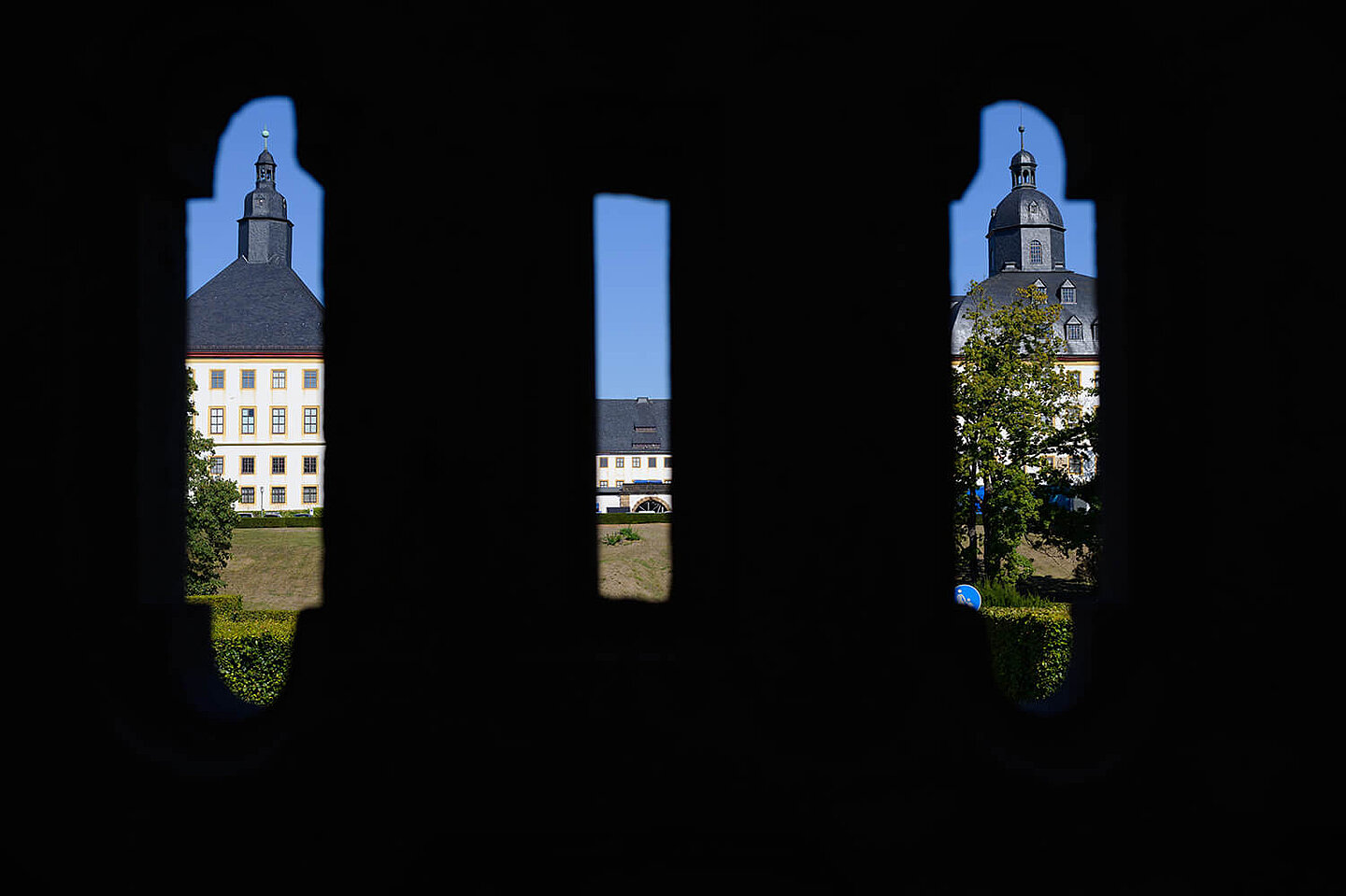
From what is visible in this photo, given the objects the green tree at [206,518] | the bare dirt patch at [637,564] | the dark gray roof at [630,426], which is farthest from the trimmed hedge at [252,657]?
the dark gray roof at [630,426]

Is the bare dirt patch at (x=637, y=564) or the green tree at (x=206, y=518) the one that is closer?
the green tree at (x=206, y=518)

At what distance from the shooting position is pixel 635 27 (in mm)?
3555

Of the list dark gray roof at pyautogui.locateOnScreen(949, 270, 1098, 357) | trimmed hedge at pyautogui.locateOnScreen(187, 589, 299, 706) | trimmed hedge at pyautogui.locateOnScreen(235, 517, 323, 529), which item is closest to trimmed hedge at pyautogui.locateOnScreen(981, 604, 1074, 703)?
trimmed hedge at pyautogui.locateOnScreen(187, 589, 299, 706)

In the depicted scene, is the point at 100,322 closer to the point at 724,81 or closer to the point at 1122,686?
the point at 724,81

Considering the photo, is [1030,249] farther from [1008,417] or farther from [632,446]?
[1008,417]

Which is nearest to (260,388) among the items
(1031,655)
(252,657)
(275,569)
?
(275,569)

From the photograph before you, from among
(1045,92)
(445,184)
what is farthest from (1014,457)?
(445,184)

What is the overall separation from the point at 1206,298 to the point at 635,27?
264 cm

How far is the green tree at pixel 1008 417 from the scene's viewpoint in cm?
2119

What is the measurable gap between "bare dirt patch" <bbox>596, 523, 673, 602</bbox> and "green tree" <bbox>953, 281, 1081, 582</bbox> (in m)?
8.58

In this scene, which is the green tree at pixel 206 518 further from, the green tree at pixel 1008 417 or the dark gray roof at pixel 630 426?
the dark gray roof at pixel 630 426

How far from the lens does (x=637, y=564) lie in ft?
87.8

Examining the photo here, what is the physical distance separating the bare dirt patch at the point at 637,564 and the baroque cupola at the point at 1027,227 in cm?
4409

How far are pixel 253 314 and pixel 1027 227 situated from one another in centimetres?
5371
